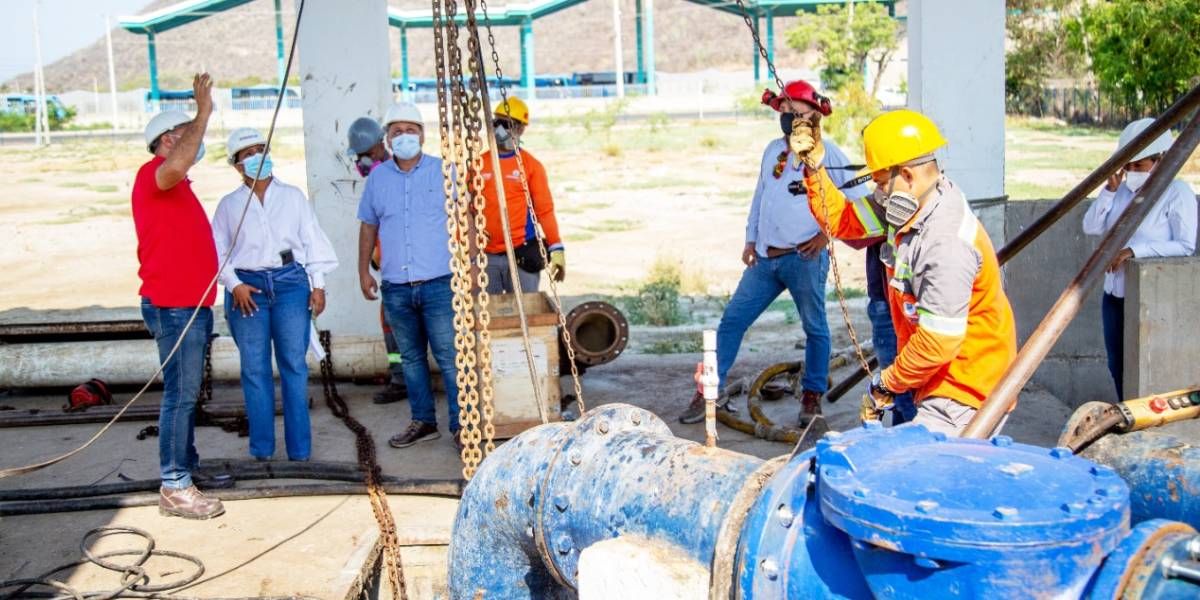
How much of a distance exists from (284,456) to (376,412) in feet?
3.65

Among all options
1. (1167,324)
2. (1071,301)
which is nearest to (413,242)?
(1167,324)

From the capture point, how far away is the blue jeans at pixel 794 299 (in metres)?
7.48

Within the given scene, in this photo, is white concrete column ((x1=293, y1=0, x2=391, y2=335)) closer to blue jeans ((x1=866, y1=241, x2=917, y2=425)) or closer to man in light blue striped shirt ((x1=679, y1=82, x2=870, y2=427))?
man in light blue striped shirt ((x1=679, y1=82, x2=870, y2=427))

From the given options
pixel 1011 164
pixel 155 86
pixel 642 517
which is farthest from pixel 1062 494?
pixel 155 86

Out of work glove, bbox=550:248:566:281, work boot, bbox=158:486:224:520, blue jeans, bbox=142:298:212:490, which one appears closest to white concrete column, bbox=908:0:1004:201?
work glove, bbox=550:248:566:281

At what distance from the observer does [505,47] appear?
128000 mm

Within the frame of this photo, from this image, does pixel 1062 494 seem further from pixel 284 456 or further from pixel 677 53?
pixel 677 53

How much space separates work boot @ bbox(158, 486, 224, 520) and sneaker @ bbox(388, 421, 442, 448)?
1356mm

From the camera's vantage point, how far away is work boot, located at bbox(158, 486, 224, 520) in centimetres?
639

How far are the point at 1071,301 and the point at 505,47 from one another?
127 m

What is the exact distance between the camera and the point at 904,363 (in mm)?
4484

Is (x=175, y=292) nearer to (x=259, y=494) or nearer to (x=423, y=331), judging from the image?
(x=259, y=494)

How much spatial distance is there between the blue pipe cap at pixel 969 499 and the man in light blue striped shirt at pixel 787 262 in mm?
4472

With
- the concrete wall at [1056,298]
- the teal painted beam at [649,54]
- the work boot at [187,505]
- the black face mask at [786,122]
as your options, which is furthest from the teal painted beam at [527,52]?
the work boot at [187,505]
